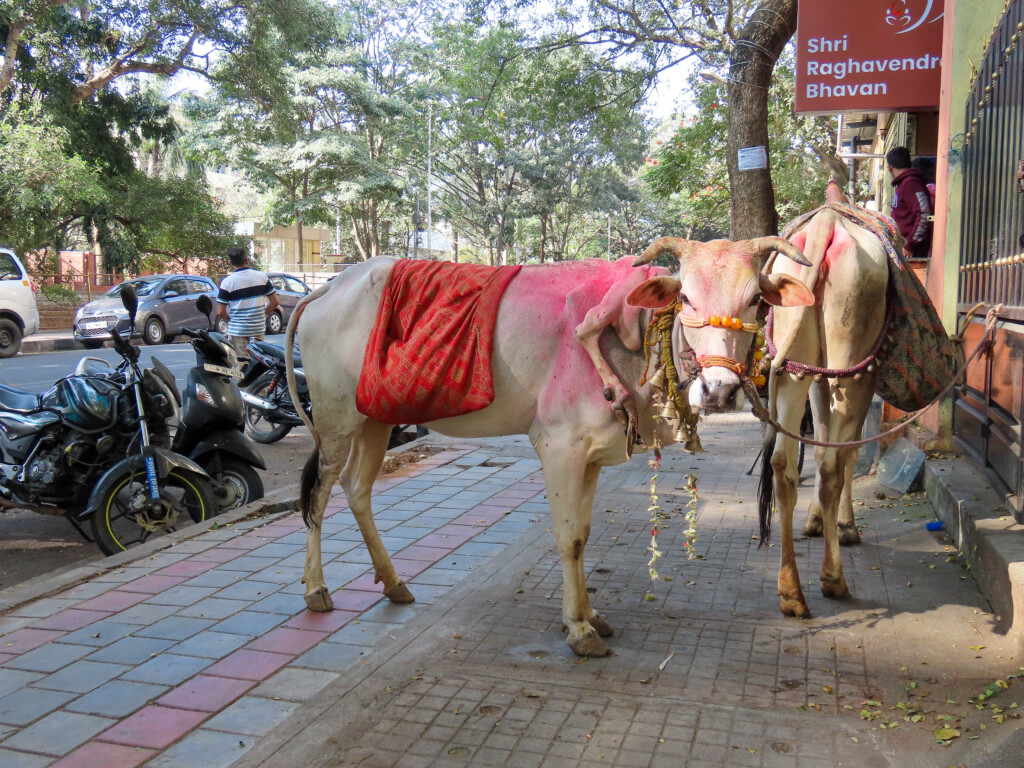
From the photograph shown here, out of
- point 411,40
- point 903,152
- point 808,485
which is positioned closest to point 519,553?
point 808,485

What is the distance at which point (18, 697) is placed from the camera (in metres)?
3.49

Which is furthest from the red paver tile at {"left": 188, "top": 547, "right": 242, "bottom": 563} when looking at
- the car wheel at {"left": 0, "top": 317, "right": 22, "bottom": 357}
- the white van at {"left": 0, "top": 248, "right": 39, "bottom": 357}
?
the car wheel at {"left": 0, "top": 317, "right": 22, "bottom": 357}

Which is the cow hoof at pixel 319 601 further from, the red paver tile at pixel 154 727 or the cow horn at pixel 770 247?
the cow horn at pixel 770 247

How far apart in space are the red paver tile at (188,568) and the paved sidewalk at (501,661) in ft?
0.05

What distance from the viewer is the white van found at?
1658cm

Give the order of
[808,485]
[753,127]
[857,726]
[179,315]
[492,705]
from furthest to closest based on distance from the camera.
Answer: [179,315], [753,127], [808,485], [492,705], [857,726]

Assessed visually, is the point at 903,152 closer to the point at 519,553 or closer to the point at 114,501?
the point at 519,553

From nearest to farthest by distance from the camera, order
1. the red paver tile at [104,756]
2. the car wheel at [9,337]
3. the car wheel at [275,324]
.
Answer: the red paver tile at [104,756], the car wheel at [9,337], the car wheel at [275,324]

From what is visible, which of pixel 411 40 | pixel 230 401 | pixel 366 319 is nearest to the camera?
pixel 366 319

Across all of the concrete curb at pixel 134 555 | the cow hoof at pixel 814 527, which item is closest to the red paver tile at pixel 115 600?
the concrete curb at pixel 134 555

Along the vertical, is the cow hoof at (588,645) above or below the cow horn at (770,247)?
below

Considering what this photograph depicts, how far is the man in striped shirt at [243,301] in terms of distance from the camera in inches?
389

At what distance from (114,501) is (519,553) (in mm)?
2431

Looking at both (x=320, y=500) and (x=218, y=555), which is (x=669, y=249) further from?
(x=218, y=555)
